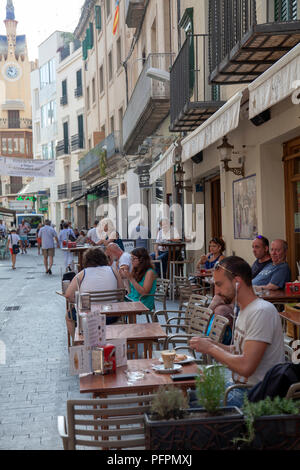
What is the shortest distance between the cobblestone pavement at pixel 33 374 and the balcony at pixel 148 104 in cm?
616

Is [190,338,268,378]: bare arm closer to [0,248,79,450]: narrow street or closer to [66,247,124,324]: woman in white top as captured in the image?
[0,248,79,450]: narrow street

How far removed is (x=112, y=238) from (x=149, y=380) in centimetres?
1085

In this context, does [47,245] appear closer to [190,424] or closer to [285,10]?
[285,10]

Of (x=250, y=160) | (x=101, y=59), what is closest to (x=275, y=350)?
(x=250, y=160)

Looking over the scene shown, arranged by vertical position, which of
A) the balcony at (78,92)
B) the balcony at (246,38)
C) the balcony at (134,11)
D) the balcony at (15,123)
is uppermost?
the balcony at (15,123)

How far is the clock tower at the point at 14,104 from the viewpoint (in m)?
70.8

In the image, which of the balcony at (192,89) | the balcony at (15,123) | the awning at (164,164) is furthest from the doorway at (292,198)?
the balcony at (15,123)

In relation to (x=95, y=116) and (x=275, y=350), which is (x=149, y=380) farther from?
(x=95, y=116)

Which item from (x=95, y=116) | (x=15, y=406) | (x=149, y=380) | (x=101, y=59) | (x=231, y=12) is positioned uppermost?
(x=101, y=59)

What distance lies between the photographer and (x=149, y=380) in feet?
13.1

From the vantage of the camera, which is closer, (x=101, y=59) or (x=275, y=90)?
(x=275, y=90)

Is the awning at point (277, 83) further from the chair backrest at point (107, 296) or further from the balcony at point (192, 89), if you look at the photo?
the balcony at point (192, 89)

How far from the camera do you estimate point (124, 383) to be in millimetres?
3943

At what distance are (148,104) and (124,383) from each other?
45.4 feet
